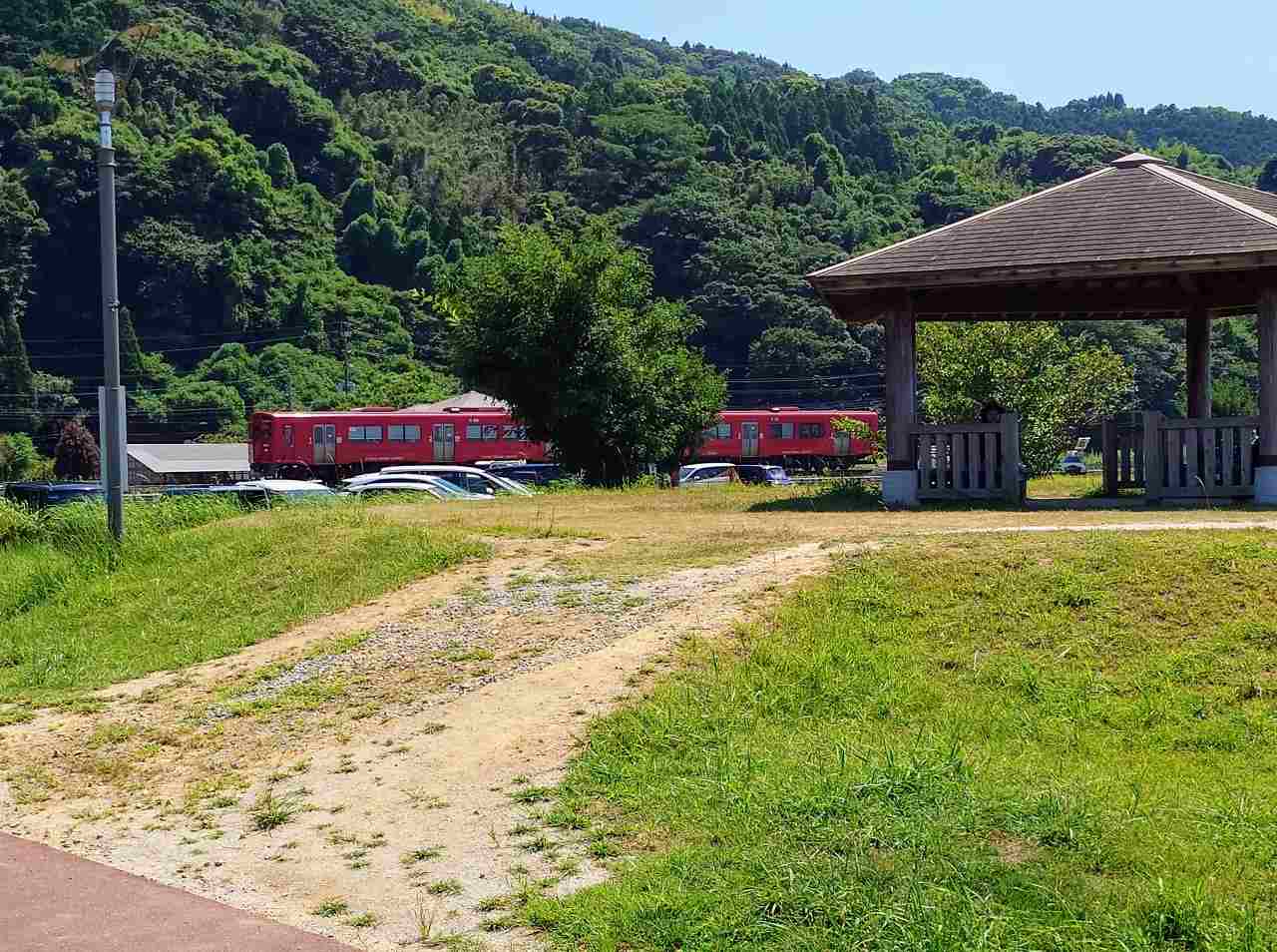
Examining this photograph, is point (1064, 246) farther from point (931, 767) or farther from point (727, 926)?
point (727, 926)

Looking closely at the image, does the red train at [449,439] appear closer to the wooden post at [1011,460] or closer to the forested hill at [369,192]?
the forested hill at [369,192]

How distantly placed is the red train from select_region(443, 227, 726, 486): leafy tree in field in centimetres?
1980

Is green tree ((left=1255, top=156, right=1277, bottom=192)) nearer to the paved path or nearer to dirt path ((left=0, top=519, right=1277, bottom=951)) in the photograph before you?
dirt path ((left=0, top=519, right=1277, bottom=951))

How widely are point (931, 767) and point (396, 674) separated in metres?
4.52

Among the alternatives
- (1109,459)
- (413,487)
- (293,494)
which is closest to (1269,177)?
(413,487)

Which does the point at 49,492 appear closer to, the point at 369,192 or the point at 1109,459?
the point at 1109,459

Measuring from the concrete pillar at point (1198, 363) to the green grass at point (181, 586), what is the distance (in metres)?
10.8

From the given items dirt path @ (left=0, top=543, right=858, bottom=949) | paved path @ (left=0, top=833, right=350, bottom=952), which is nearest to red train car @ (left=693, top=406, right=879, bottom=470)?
dirt path @ (left=0, top=543, right=858, bottom=949)

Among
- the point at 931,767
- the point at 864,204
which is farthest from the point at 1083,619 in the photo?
the point at 864,204

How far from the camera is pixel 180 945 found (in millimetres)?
6273

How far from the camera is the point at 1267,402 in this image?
15.4 m

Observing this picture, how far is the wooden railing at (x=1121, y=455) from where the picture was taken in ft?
61.8

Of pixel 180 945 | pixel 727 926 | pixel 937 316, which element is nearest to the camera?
pixel 727 926

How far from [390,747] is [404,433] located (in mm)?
45712
